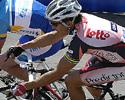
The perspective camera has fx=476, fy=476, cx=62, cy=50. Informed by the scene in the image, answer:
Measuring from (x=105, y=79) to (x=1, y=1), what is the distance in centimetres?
235

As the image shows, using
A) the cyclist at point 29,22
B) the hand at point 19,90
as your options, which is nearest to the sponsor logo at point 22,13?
the cyclist at point 29,22

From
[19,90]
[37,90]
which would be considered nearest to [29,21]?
[37,90]

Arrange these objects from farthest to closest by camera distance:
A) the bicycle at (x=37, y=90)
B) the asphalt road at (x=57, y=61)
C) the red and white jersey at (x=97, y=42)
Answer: the asphalt road at (x=57, y=61) → the bicycle at (x=37, y=90) → the red and white jersey at (x=97, y=42)

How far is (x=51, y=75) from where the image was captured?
4988mm

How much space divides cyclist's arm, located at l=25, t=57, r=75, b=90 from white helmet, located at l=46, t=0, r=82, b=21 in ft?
1.60

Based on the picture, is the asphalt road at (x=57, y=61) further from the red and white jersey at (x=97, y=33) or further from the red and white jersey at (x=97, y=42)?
the red and white jersey at (x=97, y=33)

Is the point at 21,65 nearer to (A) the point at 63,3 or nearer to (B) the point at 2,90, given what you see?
(B) the point at 2,90

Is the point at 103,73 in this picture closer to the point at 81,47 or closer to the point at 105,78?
the point at 105,78

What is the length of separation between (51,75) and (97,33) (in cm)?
66

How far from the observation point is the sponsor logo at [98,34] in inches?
198

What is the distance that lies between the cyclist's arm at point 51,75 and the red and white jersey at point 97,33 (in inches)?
12.6

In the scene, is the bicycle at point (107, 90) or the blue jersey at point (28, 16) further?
the blue jersey at point (28, 16)

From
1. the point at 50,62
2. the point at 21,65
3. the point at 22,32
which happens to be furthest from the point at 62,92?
the point at 50,62

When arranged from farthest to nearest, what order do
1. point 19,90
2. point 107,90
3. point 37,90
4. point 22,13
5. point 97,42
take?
point 22,13, point 37,90, point 107,90, point 97,42, point 19,90
